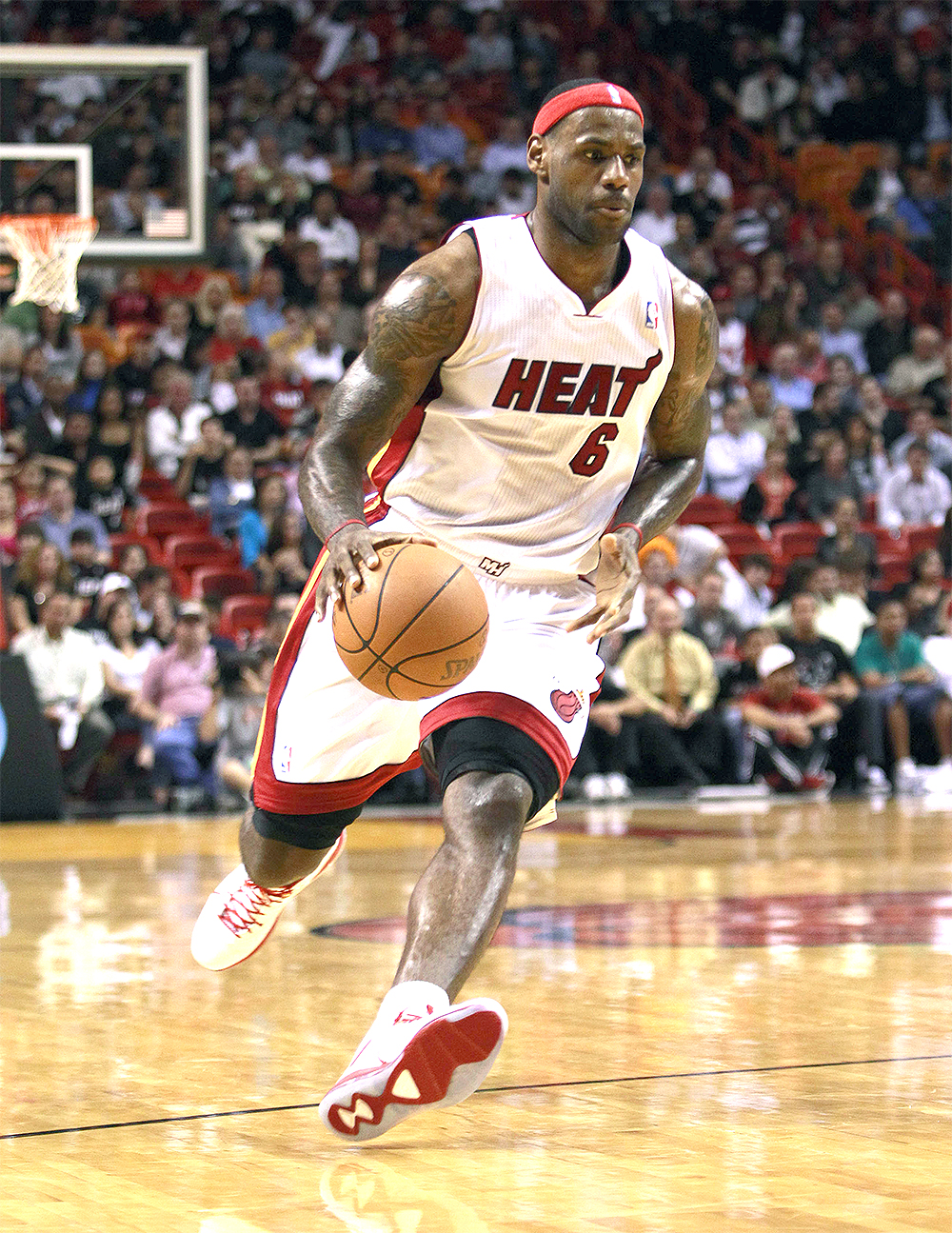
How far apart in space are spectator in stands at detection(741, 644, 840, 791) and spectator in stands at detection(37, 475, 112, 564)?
4.64 m

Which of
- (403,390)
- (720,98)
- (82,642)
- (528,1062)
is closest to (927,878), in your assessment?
(528,1062)

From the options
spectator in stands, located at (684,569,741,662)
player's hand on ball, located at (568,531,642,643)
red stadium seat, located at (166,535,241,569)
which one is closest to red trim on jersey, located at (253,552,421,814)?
player's hand on ball, located at (568,531,642,643)

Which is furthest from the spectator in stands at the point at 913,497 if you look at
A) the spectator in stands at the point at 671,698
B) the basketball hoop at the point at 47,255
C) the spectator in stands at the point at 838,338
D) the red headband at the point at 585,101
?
the red headband at the point at 585,101

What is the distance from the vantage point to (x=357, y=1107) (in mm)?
3143

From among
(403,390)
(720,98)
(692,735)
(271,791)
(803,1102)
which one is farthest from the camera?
(720,98)

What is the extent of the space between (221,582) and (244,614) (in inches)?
19.4

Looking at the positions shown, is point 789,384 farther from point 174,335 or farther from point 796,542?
point 174,335

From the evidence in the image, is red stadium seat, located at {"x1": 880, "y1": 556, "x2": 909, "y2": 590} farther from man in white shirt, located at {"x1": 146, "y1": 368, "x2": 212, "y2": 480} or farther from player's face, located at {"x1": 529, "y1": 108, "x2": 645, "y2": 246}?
player's face, located at {"x1": 529, "y1": 108, "x2": 645, "y2": 246}

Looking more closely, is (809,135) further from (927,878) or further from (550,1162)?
(550,1162)

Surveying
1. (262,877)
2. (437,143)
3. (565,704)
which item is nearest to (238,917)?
(262,877)

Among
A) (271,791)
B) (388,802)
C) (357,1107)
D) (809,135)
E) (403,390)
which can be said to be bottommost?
(388,802)

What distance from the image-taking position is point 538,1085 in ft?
13.0

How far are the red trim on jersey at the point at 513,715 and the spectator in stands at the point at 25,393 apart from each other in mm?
11102

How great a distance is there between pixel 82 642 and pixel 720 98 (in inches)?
447
